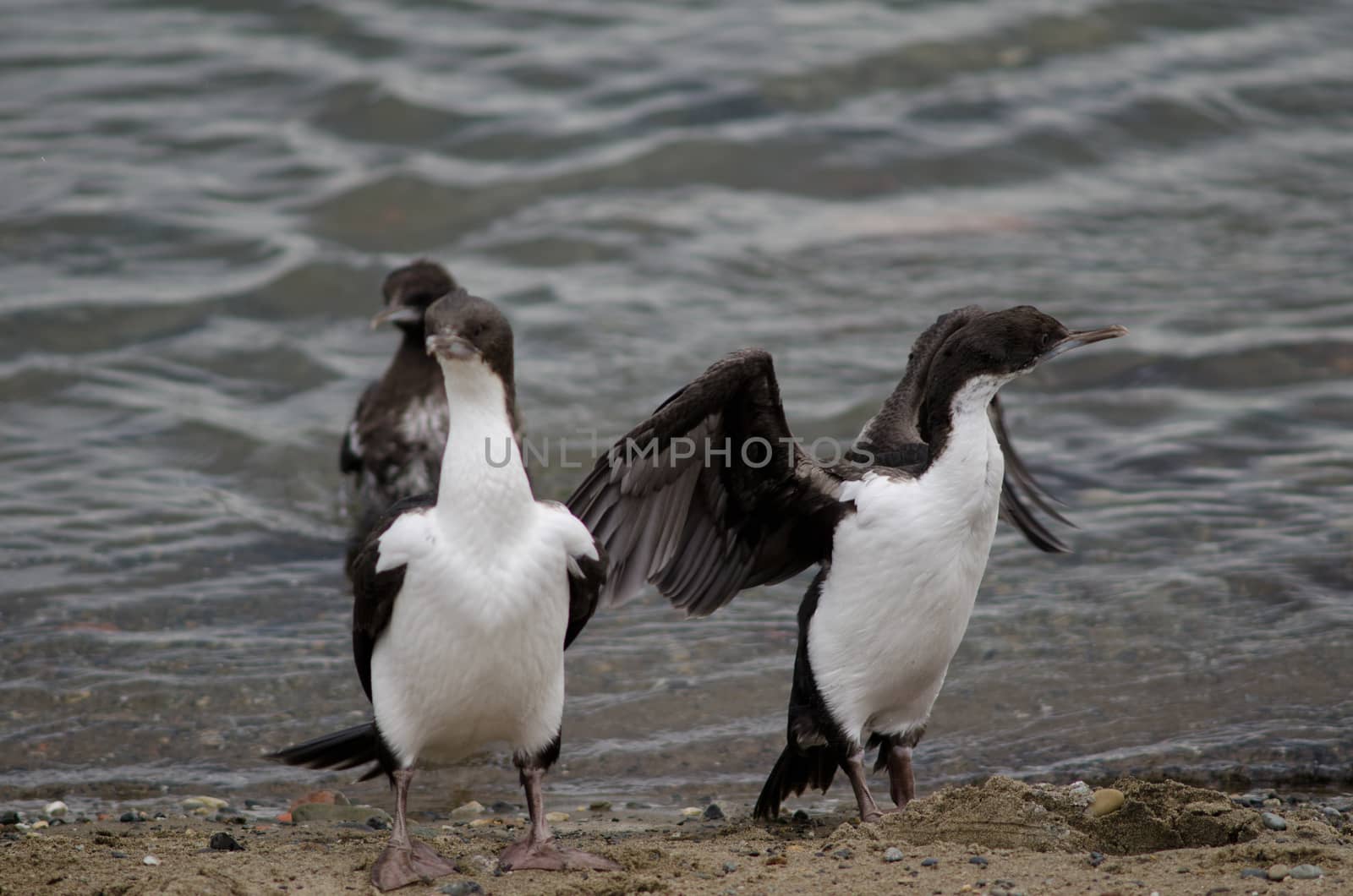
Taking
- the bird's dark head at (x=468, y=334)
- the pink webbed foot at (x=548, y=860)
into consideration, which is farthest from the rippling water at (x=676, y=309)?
the bird's dark head at (x=468, y=334)

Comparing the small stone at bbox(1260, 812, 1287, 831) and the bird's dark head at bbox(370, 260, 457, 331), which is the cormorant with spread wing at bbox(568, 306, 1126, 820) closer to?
the small stone at bbox(1260, 812, 1287, 831)

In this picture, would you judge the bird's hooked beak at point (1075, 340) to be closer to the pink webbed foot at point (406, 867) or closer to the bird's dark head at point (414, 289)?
the pink webbed foot at point (406, 867)

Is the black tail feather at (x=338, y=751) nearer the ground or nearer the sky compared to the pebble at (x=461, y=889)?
nearer the sky

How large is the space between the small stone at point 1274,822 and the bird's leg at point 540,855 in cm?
215

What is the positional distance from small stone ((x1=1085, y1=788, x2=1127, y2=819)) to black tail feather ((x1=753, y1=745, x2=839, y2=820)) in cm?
97

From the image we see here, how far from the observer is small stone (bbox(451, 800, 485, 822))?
6.45m

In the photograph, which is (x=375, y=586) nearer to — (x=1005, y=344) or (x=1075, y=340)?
(x=1005, y=344)

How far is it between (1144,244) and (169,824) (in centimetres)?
1021

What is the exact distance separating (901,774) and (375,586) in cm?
224

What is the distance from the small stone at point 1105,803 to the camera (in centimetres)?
558

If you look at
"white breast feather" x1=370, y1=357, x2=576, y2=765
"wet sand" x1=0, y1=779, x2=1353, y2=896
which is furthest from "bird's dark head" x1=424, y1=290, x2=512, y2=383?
"wet sand" x1=0, y1=779, x2=1353, y2=896

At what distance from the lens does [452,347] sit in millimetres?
5004

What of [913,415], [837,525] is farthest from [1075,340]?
[837,525]

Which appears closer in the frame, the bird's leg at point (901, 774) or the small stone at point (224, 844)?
the small stone at point (224, 844)
